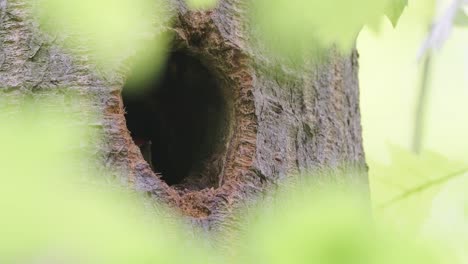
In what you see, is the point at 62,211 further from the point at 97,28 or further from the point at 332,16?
the point at 332,16

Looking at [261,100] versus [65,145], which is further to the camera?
[261,100]

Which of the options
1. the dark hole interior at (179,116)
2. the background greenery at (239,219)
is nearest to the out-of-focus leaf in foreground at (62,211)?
the background greenery at (239,219)

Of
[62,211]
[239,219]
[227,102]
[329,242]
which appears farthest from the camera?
[227,102]

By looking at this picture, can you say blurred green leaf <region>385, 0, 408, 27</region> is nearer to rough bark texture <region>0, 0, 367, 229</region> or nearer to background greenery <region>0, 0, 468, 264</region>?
background greenery <region>0, 0, 468, 264</region>

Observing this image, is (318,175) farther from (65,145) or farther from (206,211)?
(65,145)

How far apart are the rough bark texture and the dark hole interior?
0.03m

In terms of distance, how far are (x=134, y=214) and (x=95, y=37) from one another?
0.20m

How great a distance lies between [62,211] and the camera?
34.0 inches

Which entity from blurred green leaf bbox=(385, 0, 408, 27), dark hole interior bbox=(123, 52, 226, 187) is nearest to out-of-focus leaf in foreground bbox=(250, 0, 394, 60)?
blurred green leaf bbox=(385, 0, 408, 27)

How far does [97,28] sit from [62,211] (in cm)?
21

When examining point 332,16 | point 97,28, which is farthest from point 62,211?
point 332,16

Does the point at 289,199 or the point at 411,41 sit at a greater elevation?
the point at 411,41

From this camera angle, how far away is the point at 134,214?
907 mm

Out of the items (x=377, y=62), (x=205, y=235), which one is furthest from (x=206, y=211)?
(x=377, y=62)
